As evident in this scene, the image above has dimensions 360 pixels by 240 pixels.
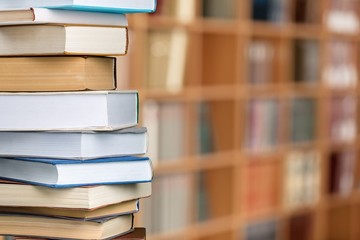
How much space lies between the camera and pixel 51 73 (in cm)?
101

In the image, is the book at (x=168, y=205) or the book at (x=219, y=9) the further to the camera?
the book at (x=219, y=9)

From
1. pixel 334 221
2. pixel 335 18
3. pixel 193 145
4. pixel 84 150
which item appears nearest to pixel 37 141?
pixel 84 150

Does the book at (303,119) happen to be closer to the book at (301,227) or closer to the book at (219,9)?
the book at (301,227)

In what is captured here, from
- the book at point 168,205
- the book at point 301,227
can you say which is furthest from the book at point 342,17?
the book at point 168,205

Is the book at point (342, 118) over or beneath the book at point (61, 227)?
beneath

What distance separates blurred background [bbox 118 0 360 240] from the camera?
346 cm

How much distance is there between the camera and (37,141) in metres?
1.01

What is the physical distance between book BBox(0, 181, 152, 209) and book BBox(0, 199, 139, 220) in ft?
0.05

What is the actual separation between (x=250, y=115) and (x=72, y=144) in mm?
3051

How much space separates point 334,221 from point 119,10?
4133 mm

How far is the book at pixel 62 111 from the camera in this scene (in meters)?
1.00

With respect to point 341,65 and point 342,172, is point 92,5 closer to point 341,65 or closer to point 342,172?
point 341,65

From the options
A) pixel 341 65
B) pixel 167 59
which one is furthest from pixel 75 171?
pixel 341 65

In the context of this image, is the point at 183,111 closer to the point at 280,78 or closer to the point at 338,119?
the point at 280,78
